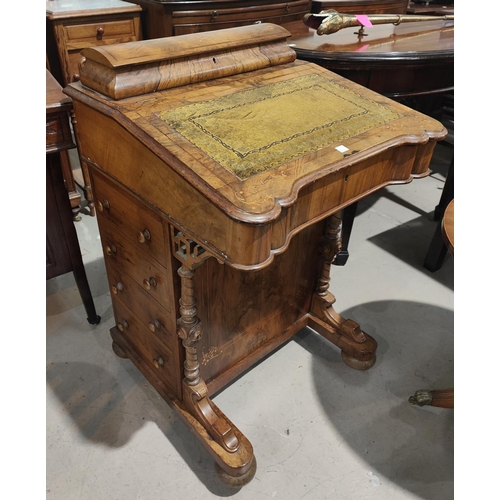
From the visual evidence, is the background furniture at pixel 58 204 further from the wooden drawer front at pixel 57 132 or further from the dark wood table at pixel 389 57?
the dark wood table at pixel 389 57

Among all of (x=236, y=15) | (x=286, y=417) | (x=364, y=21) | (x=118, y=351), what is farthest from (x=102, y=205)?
(x=236, y=15)

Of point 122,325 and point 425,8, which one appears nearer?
point 122,325

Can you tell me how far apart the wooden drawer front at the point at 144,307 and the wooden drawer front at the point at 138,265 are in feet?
0.10

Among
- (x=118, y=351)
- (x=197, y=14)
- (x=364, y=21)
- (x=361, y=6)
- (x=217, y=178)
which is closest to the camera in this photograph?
(x=217, y=178)

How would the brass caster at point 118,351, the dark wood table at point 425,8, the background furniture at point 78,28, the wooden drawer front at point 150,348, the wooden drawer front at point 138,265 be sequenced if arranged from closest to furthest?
the wooden drawer front at point 138,265 < the wooden drawer front at point 150,348 < the brass caster at point 118,351 < the background furniture at point 78,28 < the dark wood table at point 425,8

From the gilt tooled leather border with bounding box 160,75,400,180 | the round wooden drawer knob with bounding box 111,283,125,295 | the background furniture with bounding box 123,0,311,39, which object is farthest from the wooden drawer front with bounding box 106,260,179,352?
the background furniture with bounding box 123,0,311,39

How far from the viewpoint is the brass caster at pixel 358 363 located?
70.2 inches

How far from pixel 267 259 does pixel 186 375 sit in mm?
694

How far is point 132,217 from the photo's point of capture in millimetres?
1234

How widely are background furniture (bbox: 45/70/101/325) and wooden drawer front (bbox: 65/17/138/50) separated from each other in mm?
948

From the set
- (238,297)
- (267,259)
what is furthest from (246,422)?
(267,259)

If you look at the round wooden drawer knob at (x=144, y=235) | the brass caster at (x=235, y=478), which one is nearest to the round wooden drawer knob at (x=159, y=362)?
the brass caster at (x=235, y=478)

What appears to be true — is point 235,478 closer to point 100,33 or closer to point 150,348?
point 150,348

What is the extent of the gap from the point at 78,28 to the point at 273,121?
5.89ft
